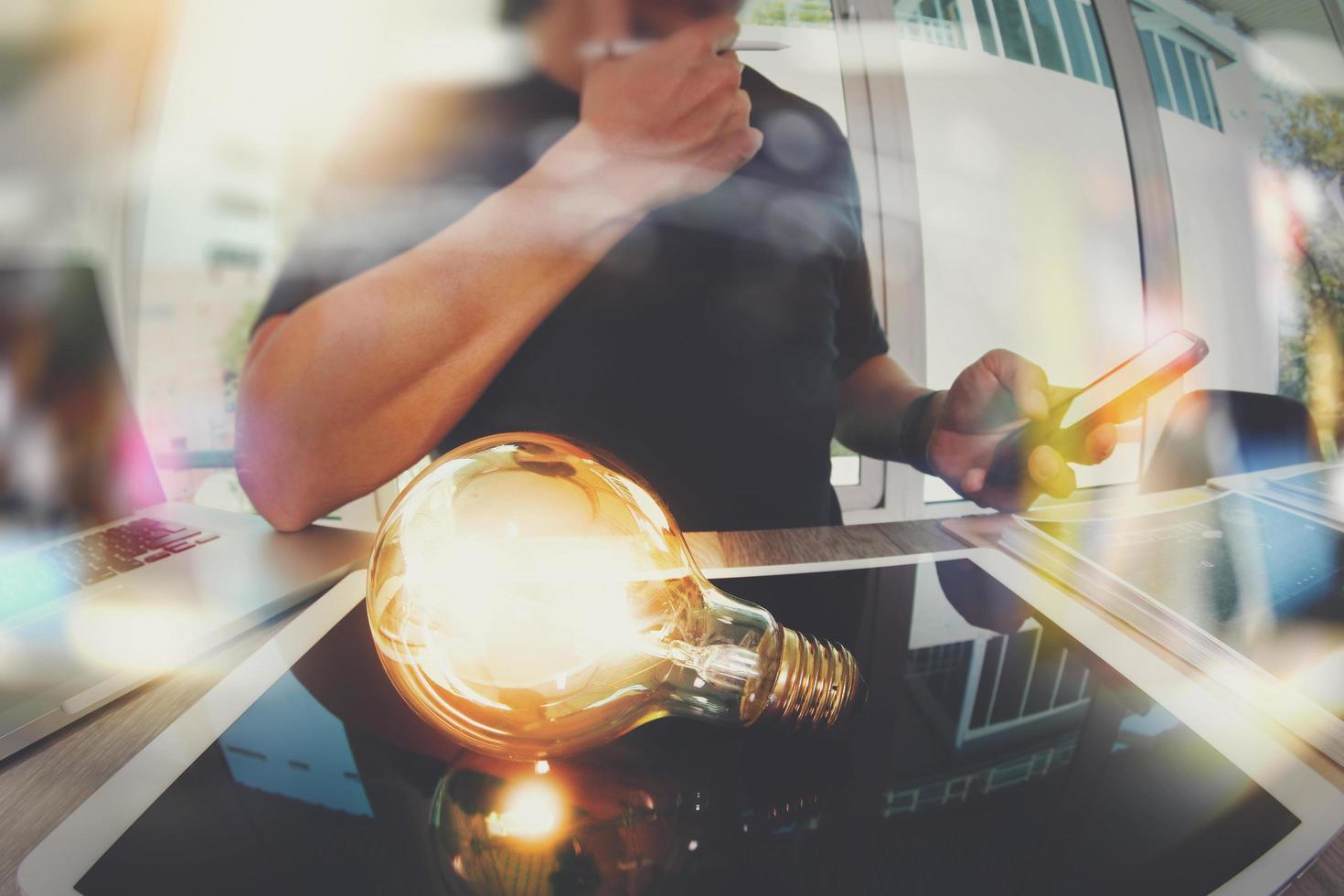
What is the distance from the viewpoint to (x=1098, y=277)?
108 centimetres

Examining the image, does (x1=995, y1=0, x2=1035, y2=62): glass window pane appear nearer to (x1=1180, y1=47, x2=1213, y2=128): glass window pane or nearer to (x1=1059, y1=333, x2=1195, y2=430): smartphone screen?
(x1=1180, y1=47, x2=1213, y2=128): glass window pane

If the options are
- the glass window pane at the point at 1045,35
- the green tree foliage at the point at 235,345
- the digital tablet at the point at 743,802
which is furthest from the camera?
the glass window pane at the point at 1045,35

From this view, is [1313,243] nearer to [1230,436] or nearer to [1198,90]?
[1198,90]

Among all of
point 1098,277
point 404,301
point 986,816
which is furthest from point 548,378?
point 1098,277

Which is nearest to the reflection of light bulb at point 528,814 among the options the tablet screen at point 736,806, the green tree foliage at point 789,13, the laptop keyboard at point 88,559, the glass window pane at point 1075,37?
the tablet screen at point 736,806

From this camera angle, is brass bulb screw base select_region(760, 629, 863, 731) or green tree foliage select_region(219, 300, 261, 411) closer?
brass bulb screw base select_region(760, 629, 863, 731)

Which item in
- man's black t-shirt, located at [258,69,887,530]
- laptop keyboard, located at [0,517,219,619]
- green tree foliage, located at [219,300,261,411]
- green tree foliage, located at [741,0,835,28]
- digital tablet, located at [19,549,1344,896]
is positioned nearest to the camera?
digital tablet, located at [19,549,1344,896]

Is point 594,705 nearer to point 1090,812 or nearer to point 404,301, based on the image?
point 1090,812

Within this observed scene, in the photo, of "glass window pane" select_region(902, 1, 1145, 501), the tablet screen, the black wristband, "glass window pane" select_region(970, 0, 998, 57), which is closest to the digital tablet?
the tablet screen

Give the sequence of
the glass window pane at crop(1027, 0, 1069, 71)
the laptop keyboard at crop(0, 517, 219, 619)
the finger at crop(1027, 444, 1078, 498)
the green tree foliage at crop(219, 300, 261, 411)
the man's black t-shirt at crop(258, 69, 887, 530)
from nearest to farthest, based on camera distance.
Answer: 1. the laptop keyboard at crop(0, 517, 219, 619)
2. the finger at crop(1027, 444, 1078, 498)
3. the man's black t-shirt at crop(258, 69, 887, 530)
4. the green tree foliage at crop(219, 300, 261, 411)
5. the glass window pane at crop(1027, 0, 1069, 71)

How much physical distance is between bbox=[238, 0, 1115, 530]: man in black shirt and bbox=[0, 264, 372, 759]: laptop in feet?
0.24

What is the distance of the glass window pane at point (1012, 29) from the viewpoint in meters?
1.00

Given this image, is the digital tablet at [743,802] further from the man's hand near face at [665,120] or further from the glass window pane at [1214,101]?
the glass window pane at [1214,101]

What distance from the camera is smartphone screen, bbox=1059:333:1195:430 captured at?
0.36 metres
